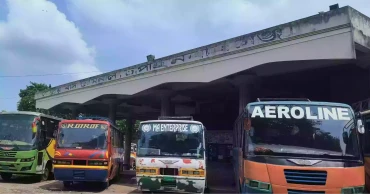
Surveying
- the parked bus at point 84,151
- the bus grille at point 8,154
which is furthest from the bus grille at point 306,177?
the bus grille at point 8,154

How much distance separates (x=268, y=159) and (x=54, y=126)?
40.1ft

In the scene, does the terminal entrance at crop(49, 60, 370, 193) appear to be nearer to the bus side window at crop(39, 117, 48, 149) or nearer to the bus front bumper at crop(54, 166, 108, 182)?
the bus front bumper at crop(54, 166, 108, 182)

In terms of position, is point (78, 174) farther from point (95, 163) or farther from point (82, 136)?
point (82, 136)

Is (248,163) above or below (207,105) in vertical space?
below

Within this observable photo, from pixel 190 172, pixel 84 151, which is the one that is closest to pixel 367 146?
pixel 190 172

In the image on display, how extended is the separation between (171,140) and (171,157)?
0.59 meters

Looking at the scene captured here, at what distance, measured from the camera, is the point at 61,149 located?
40.8ft

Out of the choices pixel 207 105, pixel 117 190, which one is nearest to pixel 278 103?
pixel 117 190

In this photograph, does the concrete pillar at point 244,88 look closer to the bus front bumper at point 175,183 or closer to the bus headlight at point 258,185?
the bus front bumper at point 175,183

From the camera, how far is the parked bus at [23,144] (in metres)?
13.6

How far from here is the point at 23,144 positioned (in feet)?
45.4

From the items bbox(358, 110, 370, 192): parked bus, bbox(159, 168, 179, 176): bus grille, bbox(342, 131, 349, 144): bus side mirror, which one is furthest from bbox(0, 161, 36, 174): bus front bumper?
bbox(358, 110, 370, 192): parked bus

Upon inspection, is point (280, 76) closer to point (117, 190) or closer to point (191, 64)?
point (191, 64)

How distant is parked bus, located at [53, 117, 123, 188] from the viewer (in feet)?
39.5
